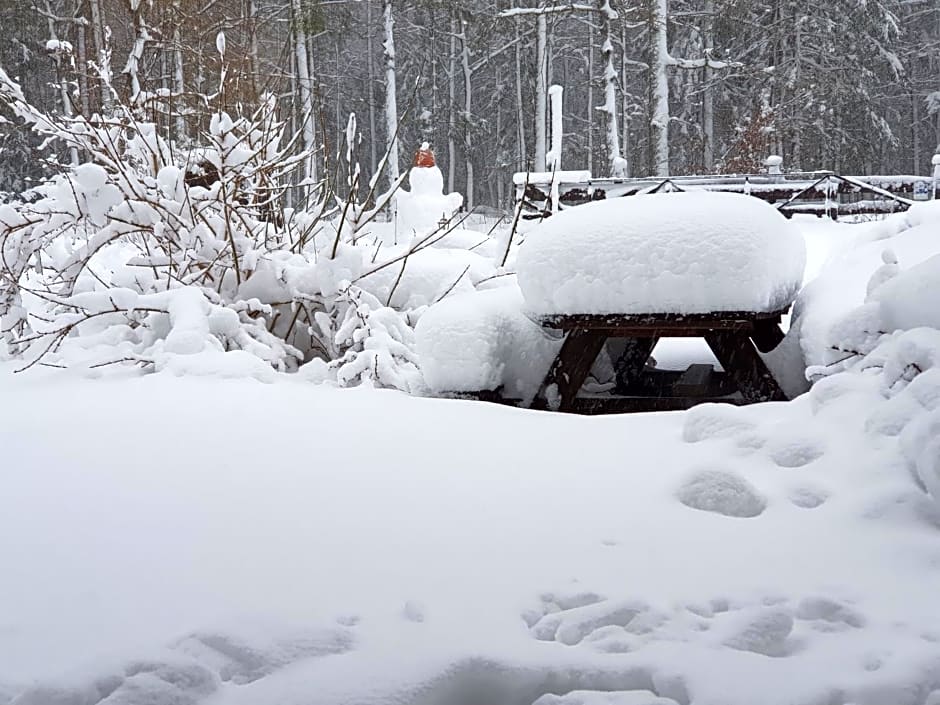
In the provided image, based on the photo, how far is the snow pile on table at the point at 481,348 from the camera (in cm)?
385

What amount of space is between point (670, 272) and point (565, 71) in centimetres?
3095

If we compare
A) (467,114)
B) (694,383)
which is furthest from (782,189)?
(467,114)

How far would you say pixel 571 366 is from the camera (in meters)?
4.14

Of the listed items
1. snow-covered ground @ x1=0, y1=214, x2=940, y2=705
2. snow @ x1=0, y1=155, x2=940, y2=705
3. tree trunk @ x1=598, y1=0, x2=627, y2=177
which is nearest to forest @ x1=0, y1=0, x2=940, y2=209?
tree trunk @ x1=598, y1=0, x2=627, y2=177

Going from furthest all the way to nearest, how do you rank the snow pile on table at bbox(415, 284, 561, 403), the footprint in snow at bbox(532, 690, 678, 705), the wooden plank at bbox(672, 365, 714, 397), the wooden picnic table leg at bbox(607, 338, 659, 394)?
the wooden picnic table leg at bbox(607, 338, 659, 394) → the wooden plank at bbox(672, 365, 714, 397) → the snow pile on table at bbox(415, 284, 561, 403) → the footprint in snow at bbox(532, 690, 678, 705)

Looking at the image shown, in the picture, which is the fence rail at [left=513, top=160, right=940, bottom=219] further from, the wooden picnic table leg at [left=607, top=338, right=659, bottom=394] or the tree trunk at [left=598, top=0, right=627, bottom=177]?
→ the wooden picnic table leg at [left=607, top=338, right=659, bottom=394]

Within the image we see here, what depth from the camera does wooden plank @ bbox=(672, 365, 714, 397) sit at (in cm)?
482

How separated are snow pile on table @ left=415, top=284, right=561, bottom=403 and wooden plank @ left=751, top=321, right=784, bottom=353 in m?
1.10

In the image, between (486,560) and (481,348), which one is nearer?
(486,560)

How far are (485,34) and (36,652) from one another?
2109 centimetres

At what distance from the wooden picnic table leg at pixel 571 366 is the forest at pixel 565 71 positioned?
8.29m

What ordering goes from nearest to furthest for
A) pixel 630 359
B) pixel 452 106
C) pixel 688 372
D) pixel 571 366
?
pixel 571 366 < pixel 688 372 < pixel 630 359 < pixel 452 106

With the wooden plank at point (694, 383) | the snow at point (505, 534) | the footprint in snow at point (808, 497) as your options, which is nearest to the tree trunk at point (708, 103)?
the wooden plank at point (694, 383)

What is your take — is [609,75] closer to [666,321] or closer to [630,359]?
[630,359]
